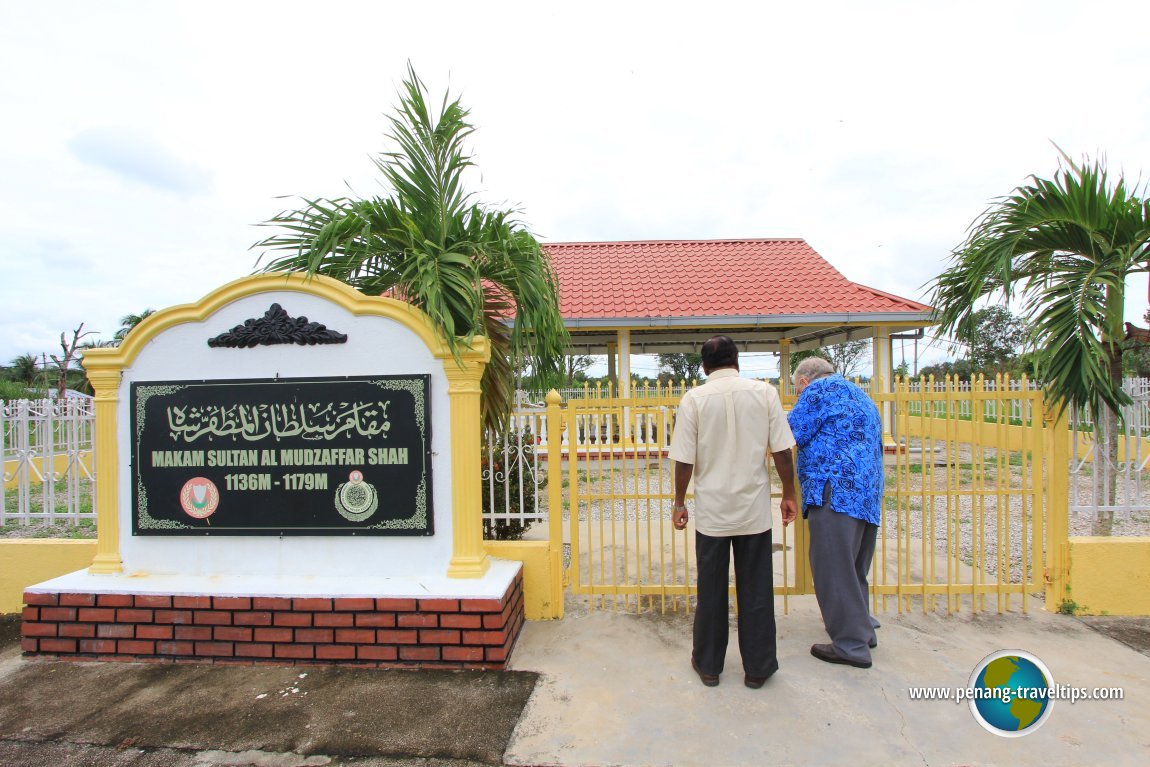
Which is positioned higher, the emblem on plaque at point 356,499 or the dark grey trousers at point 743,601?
the emblem on plaque at point 356,499

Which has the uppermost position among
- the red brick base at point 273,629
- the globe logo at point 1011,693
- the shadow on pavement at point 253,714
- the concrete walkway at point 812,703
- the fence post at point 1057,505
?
the fence post at point 1057,505

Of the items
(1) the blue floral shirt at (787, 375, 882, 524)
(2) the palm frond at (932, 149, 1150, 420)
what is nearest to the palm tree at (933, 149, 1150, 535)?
(2) the palm frond at (932, 149, 1150, 420)

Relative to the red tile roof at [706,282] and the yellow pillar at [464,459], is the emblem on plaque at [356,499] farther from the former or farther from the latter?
the red tile roof at [706,282]

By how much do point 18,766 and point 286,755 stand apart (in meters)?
1.08

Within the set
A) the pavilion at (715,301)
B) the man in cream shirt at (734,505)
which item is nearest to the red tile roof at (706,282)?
the pavilion at (715,301)

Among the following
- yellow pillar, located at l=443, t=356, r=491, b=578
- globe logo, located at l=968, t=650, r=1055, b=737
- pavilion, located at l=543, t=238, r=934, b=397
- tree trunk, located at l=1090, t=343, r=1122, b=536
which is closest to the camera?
globe logo, located at l=968, t=650, r=1055, b=737

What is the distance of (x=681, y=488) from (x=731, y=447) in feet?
1.10

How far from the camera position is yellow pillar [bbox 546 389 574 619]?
3.79 meters

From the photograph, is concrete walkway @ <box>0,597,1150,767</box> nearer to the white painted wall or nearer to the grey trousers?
the grey trousers

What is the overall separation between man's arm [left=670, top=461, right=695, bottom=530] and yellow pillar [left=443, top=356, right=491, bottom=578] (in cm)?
115

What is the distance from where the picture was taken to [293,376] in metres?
3.59

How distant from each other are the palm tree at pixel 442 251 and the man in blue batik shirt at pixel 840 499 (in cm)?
163

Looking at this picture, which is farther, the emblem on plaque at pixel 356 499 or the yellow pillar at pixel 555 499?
the yellow pillar at pixel 555 499

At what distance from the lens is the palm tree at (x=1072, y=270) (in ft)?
11.4
